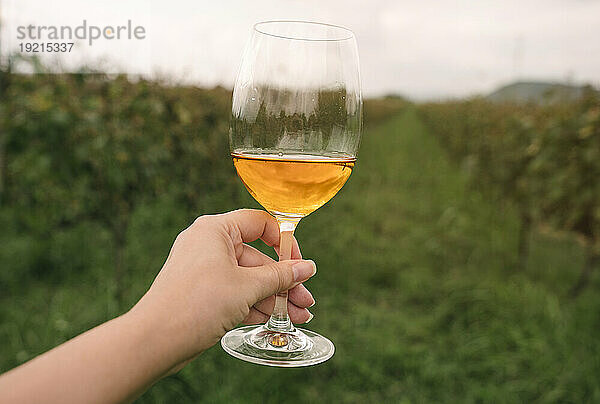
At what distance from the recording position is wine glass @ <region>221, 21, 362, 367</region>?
1.24 metres

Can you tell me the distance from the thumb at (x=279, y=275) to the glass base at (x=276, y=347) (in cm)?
14

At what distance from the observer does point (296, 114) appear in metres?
1.24

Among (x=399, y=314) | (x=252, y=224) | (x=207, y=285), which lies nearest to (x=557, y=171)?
(x=399, y=314)

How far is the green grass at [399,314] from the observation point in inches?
146

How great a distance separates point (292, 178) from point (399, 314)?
3922 millimetres

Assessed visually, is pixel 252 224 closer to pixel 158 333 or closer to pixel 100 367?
pixel 158 333

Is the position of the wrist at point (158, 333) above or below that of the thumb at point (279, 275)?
below

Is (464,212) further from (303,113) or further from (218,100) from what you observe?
(303,113)

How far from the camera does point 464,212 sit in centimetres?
852

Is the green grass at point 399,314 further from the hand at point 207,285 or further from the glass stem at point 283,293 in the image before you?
the hand at point 207,285

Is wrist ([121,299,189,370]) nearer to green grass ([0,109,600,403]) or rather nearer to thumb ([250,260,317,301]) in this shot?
thumb ([250,260,317,301])

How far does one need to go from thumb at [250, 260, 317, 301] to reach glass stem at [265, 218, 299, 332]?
0.03 meters

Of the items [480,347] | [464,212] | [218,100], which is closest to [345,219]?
[464,212]

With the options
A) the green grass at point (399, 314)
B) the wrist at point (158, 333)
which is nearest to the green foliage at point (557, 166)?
the green grass at point (399, 314)
